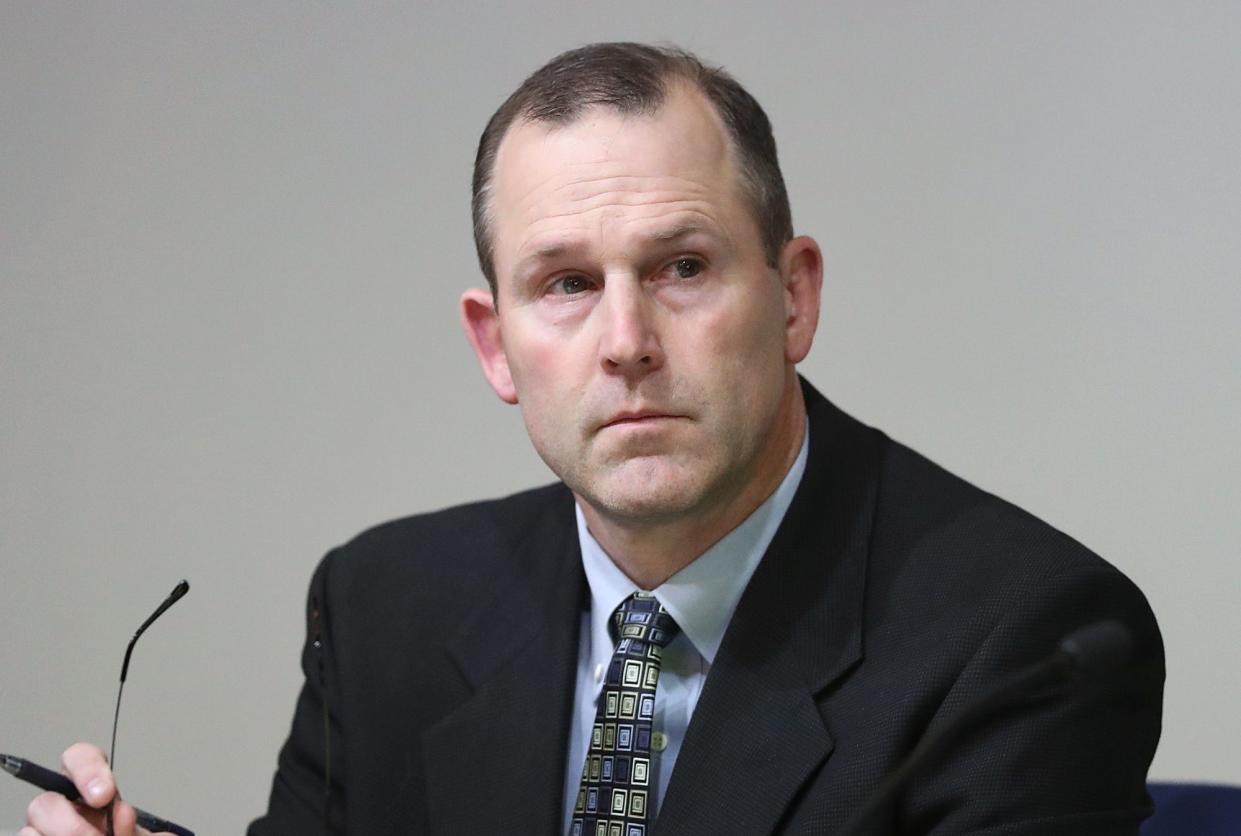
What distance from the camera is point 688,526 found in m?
2.34

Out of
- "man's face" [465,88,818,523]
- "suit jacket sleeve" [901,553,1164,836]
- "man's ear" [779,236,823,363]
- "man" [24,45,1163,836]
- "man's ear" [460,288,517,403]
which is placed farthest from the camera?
"man's ear" [460,288,517,403]

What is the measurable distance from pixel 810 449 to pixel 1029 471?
1236mm

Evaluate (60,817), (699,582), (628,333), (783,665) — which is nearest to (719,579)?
(699,582)

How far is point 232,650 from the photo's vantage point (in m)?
3.84

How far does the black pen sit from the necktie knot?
68 centimetres

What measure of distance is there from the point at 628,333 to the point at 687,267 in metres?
0.17

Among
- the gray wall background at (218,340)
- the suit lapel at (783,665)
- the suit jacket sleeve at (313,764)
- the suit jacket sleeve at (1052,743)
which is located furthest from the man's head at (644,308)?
the gray wall background at (218,340)

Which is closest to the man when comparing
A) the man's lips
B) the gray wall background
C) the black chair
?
the man's lips

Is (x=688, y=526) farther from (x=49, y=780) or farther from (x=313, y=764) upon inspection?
(x=49, y=780)

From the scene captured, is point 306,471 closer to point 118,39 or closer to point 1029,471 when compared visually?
point 118,39

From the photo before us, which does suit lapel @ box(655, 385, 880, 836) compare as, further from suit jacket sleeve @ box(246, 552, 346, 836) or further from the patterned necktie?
suit jacket sleeve @ box(246, 552, 346, 836)

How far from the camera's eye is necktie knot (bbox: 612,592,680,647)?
234 centimetres

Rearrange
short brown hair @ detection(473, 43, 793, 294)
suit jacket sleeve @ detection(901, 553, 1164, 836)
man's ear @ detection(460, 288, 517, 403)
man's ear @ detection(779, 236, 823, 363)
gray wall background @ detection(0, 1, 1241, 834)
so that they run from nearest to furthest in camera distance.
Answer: suit jacket sleeve @ detection(901, 553, 1164, 836) → short brown hair @ detection(473, 43, 793, 294) → man's ear @ detection(779, 236, 823, 363) → man's ear @ detection(460, 288, 517, 403) → gray wall background @ detection(0, 1, 1241, 834)

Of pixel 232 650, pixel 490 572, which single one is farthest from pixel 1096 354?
pixel 232 650
